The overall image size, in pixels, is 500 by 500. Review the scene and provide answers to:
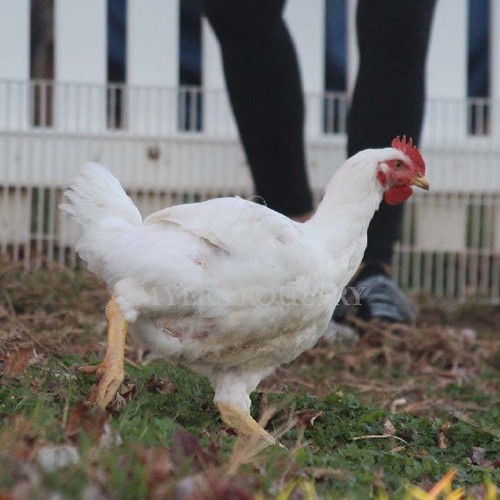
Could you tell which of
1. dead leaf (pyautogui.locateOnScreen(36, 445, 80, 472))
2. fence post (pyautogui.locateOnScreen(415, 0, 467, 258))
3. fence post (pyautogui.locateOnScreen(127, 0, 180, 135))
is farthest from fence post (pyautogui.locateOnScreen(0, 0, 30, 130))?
dead leaf (pyautogui.locateOnScreen(36, 445, 80, 472))

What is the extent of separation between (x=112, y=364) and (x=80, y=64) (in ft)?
14.2

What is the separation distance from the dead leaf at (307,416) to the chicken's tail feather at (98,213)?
75cm

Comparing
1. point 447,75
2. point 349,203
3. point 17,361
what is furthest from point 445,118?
point 17,361

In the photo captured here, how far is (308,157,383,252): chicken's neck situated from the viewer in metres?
3.51

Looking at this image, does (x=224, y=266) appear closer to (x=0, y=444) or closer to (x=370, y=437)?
(x=370, y=437)

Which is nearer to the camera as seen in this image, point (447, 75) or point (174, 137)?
point (174, 137)

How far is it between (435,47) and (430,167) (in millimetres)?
837

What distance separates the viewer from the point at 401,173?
12.0 feet

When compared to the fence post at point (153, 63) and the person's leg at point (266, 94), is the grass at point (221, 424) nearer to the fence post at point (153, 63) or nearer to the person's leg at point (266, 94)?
the person's leg at point (266, 94)

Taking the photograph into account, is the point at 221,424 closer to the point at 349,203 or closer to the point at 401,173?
the point at 349,203

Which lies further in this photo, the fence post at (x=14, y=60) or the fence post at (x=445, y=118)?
the fence post at (x=445, y=118)

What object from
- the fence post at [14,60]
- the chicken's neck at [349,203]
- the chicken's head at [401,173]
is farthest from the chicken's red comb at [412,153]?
the fence post at [14,60]

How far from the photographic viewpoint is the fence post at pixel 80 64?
275 inches

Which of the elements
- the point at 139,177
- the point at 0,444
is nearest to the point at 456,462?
the point at 0,444
